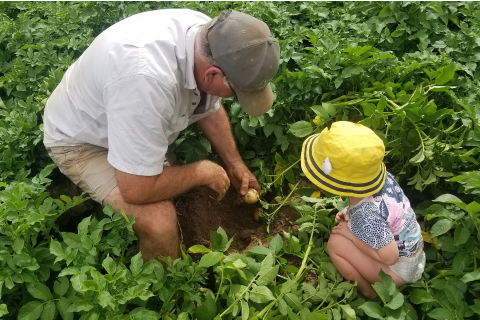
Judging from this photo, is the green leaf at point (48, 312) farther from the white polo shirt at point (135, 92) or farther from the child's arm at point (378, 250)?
the child's arm at point (378, 250)

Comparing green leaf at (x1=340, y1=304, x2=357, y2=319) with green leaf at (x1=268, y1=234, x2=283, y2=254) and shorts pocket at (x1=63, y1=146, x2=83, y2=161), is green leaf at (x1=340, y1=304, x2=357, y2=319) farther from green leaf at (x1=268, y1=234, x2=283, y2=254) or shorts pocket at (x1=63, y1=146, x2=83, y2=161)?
shorts pocket at (x1=63, y1=146, x2=83, y2=161)

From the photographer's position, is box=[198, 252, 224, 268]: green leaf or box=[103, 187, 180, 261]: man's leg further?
box=[103, 187, 180, 261]: man's leg

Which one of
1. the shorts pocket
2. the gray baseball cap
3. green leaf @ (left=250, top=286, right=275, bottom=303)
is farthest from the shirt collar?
green leaf @ (left=250, top=286, right=275, bottom=303)

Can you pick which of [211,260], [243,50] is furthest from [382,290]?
[243,50]

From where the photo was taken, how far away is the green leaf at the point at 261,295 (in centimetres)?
199

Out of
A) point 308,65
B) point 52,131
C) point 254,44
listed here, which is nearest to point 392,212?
point 254,44

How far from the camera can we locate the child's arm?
1.97 metres

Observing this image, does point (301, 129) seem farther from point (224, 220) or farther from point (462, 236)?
point (462, 236)

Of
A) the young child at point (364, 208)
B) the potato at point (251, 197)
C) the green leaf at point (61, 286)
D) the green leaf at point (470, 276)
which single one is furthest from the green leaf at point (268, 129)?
the green leaf at point (61, 286)

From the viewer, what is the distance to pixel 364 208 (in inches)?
78.7

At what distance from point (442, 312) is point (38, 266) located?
1728 millimetres

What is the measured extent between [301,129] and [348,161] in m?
0.98

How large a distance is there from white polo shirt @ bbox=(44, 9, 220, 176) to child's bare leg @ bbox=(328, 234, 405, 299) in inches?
36.7

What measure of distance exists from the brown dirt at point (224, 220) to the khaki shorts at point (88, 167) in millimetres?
642
